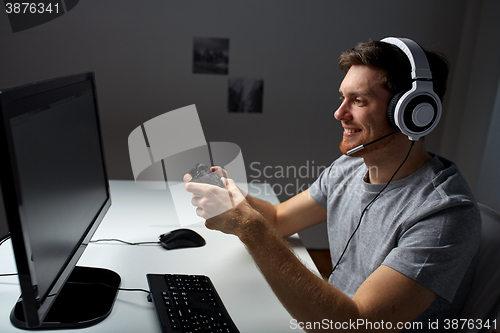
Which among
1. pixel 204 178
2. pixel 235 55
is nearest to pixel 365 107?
pixel 204 178

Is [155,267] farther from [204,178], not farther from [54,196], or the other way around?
[54,196]

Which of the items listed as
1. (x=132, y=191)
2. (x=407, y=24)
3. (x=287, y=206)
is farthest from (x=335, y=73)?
(x=132, y=191)

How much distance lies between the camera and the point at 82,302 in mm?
789

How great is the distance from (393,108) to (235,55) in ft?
4.07

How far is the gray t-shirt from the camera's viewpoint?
80 centimetres

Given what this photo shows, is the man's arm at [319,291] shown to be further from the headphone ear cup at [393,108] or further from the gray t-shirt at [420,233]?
the headphone ear cup at [393,108]

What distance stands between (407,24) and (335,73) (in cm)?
46

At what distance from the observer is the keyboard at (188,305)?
72cm

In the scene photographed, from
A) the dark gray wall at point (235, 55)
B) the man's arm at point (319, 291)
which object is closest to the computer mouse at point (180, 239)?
the man's arm at point (319, 291)

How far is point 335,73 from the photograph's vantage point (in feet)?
7.02

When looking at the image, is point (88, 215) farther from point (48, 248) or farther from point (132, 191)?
point (132, 191)

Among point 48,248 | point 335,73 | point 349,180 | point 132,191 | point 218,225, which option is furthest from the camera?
point 335,73

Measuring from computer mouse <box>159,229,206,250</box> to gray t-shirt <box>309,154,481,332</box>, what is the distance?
15.7 inches

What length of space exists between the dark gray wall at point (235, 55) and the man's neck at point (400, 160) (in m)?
1.17
